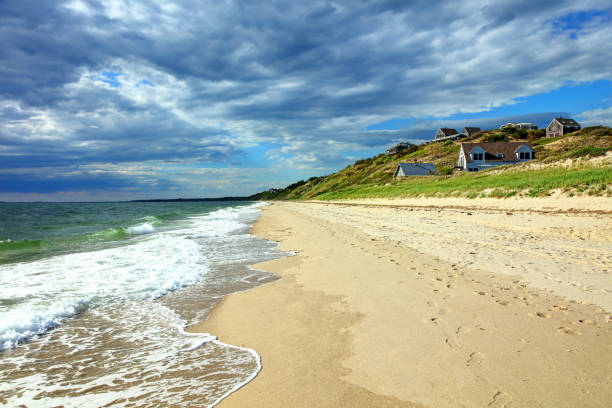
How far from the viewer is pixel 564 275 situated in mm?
6258

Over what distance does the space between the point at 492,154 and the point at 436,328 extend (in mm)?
66857

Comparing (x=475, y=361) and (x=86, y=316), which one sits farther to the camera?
(x=86, y=316)

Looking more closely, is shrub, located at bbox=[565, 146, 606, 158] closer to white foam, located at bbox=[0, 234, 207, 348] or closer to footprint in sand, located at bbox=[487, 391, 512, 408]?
white foam, located at bbox=[0, 234, 207, 348]

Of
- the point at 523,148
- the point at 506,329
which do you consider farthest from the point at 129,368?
the point at 523,148

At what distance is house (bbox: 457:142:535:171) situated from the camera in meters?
58.6

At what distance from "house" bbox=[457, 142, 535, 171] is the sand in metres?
55.2

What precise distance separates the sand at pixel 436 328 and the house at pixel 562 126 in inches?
3586

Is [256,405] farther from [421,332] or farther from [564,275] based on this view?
[564,275]

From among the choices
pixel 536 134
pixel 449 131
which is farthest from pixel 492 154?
pixel 449 131

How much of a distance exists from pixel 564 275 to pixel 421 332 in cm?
403

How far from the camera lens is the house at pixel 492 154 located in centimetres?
5859

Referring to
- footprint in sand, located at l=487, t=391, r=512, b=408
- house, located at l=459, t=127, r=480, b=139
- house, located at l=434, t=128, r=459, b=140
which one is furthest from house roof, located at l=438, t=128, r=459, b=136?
footprint in sand, located at l=487, t=391, r=512, b=408

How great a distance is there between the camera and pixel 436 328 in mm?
4398

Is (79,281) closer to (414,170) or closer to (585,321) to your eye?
(585,321)
